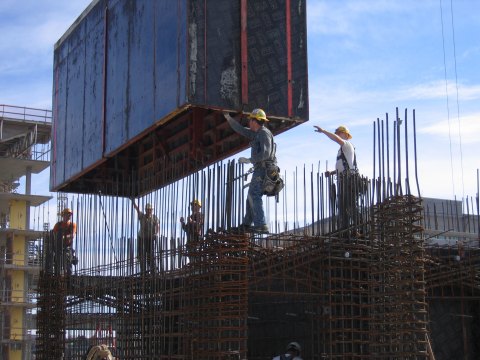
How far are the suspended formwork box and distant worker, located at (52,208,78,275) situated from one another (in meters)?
1.31

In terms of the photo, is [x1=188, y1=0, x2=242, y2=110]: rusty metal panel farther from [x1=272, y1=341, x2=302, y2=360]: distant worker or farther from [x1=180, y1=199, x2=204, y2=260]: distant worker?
[x1=272, y1=341, x2=302, y2=360]: distant worker

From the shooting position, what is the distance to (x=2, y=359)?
1352 inches

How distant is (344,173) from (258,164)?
1593mm

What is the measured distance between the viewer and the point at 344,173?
14773 mm

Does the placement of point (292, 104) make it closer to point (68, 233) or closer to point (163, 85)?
point (163, 85)

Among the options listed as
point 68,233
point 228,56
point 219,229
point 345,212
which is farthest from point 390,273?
point 68,233

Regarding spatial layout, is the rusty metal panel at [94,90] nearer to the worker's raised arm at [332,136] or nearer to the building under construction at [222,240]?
the building under construction at [222,240]

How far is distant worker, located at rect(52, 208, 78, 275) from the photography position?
21.3 m

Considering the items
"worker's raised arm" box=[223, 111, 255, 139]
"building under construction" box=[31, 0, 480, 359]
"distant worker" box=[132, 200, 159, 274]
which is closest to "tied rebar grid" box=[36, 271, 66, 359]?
"building under construction" box=[31, 0, 480, 359]

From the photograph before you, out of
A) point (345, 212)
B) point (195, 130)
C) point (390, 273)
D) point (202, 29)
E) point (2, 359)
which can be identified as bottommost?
Answer: point (2, 359)

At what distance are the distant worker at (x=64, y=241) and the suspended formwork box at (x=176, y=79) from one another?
51.4 inches

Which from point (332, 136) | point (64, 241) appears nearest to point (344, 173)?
point (332, 136)

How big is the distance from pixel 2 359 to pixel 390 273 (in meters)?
25.2

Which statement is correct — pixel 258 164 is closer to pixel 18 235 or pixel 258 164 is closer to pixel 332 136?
pixel 332 136
